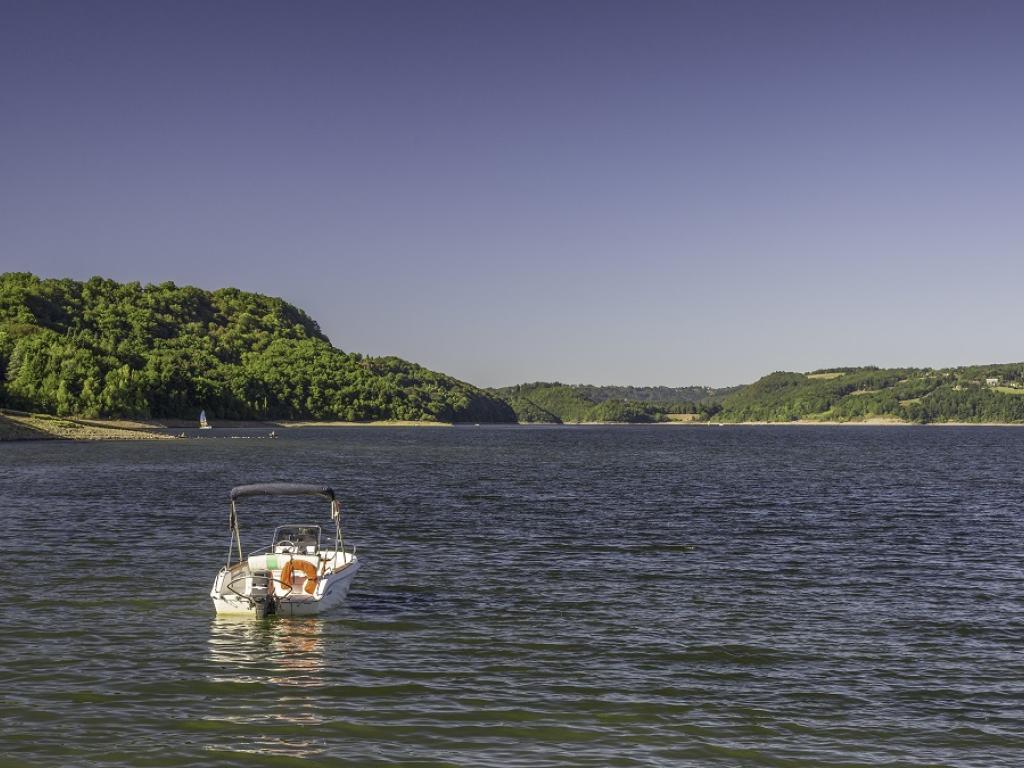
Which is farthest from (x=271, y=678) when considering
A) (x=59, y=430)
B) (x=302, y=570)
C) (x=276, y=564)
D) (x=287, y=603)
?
(x=59, y=430)

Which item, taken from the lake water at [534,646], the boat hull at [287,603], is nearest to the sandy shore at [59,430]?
the lake water at [534,646]

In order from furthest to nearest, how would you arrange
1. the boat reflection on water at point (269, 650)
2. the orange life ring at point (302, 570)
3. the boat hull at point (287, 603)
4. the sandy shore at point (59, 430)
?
the sandy shore at point (59, 430) < the orange life ring at point (302, 570) < the boat hull at point (287, 603) < the boat reflection on water at point (269, 650)

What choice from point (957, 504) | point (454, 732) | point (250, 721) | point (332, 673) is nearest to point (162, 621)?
point (332, 673)

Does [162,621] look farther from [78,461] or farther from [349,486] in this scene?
[78,461]

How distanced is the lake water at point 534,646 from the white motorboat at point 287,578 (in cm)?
68

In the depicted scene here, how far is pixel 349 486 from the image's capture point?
8331 cm

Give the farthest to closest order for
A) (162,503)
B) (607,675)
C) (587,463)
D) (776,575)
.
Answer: (587,463)
(162,503)
(776,575)
(607,675)

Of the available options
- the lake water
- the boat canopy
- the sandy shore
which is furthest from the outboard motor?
the sandy shore

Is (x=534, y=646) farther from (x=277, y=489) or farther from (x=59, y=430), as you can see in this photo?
(x=59, y=430)

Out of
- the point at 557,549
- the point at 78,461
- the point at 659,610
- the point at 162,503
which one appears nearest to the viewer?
the point at 659,610

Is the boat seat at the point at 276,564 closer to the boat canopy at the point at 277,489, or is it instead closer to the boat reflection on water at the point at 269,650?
the boat reflection on water at the point at 269,650

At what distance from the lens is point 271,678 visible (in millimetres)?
23734

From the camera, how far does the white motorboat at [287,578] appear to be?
2938cm

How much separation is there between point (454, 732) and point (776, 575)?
22062 mm
